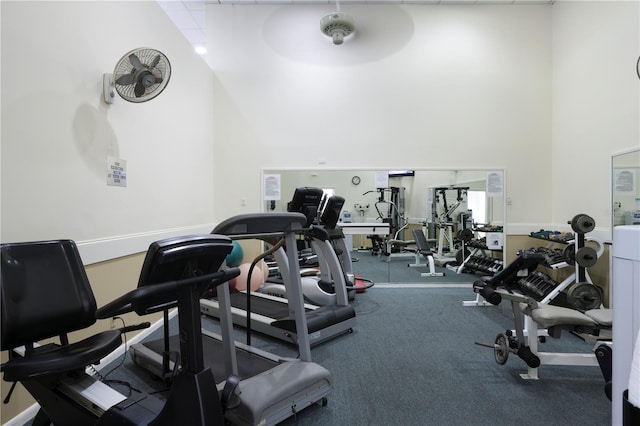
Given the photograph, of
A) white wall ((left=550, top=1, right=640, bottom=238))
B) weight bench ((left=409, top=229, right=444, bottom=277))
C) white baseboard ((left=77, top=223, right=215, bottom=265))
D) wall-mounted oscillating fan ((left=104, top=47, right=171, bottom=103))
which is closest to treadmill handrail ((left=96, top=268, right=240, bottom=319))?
white baseboard ((left=77, top=223, right=215, bottom=265))

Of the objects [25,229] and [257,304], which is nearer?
[25,229]

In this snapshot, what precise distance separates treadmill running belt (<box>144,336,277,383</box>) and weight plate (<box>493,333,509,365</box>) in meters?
1.71

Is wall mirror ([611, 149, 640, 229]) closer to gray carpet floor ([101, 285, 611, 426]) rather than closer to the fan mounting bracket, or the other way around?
gray carpet floor ([101, 285, 611, 426])

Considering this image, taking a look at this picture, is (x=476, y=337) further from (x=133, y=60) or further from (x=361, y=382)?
(x=133, y=60)

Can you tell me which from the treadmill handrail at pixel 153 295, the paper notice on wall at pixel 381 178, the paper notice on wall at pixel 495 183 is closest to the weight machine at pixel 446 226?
the paper notice on wall at pixel 495 183

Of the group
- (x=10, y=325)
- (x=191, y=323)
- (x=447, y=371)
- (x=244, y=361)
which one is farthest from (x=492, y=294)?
(x=10, y=325)

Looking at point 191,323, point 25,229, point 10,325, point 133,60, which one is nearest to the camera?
point 191,323

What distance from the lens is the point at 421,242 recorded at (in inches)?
221

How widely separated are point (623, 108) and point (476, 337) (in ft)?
9.92

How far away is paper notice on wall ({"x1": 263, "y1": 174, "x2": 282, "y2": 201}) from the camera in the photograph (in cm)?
515

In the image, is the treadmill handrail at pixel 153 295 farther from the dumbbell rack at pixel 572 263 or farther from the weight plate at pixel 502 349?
the dumbbell rack at pixel 572 263

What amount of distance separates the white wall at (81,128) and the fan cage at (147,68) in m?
0.19

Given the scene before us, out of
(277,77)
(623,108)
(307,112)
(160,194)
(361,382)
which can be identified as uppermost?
(277,77)

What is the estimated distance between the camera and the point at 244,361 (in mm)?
2328
